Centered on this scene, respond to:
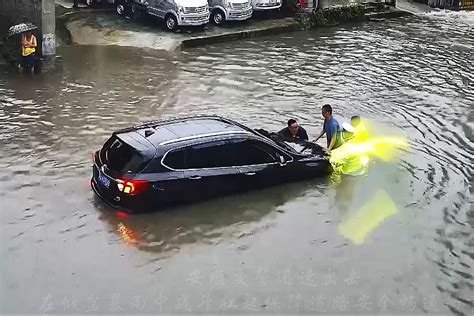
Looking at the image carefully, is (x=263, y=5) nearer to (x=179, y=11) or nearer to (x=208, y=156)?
(x=179, y=11)

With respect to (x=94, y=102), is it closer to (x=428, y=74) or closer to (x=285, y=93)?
(x=285, y=93)

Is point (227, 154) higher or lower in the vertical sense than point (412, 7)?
lower

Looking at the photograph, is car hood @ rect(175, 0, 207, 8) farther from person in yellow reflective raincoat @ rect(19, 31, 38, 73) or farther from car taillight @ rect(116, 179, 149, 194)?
car taillight @ rect(116, 179, 149, 194)

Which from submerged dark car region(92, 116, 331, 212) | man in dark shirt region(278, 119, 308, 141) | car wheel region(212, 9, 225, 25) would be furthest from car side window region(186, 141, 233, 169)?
car wheel region(212, 9, 225, 25)

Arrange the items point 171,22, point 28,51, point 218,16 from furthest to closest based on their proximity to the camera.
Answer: point 218,16 → point 171,22 → point 28,51

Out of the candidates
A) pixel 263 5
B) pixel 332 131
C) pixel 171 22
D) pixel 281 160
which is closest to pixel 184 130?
pixel 281 160

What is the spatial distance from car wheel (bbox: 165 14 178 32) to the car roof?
1231 centimetres

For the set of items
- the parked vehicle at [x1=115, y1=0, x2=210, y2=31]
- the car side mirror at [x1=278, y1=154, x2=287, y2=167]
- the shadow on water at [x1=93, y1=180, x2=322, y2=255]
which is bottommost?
the shadow on water at [x1=93, y1=180, x2=322, y2=255]

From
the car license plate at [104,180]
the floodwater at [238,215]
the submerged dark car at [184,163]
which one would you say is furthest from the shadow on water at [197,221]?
the car license plate at [104,180]

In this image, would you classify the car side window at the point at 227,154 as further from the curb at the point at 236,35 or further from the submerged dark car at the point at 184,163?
the curb at the point at 236,35

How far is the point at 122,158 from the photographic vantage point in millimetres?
10711

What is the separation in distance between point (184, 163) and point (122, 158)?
0.99 meters

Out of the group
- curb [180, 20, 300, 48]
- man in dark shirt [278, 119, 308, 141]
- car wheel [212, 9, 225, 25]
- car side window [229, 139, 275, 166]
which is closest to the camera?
car side window [229, 139, 275, 166]

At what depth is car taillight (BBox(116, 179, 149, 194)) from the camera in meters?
10.4
